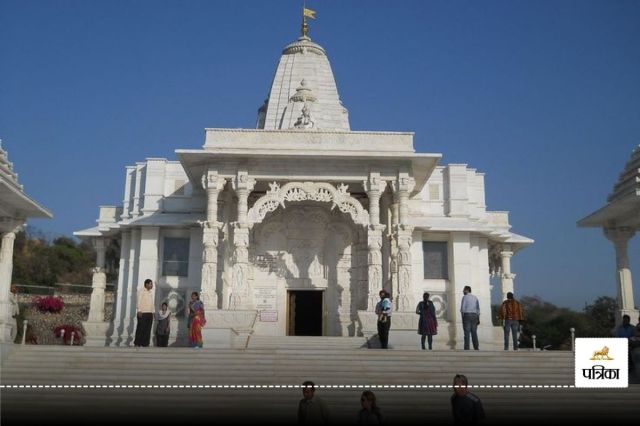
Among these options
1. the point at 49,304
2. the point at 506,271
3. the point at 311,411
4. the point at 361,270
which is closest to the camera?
the point at 311,411

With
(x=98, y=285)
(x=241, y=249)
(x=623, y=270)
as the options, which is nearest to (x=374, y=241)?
(x=241, y=249)

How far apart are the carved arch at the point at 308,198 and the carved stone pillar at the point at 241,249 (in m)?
0.33

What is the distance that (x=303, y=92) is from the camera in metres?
27.3

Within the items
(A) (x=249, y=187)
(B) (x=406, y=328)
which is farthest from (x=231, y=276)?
(B) (x=406, y=328)

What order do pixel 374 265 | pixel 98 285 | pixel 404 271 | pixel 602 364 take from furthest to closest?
pixel 98 285, pixel 374 265, pixel 404 271, pixel 602 364

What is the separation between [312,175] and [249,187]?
6.74ft

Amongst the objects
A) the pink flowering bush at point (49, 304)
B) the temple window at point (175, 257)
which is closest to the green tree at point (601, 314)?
the temple window at point (175, 257)

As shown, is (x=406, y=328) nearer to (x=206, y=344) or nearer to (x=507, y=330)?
(x=507, y=330)

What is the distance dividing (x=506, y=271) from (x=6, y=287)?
741 inches

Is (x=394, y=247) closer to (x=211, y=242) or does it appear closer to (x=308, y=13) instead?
(x=211, y=242)

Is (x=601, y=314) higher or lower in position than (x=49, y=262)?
lower

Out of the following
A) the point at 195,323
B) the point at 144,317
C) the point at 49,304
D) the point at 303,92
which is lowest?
→ the point at 195,323

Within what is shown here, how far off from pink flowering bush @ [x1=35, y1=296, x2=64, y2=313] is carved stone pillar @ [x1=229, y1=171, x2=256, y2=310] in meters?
36.2

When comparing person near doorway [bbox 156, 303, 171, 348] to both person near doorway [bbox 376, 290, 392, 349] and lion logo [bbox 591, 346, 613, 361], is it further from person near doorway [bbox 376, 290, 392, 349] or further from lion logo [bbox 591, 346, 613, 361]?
lion logo [bbox 591, 346, 613, 361]
